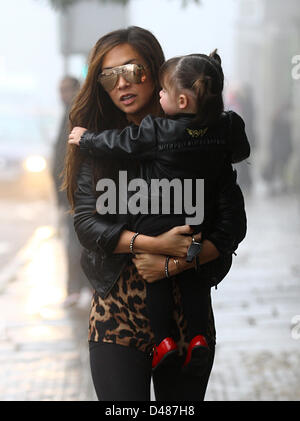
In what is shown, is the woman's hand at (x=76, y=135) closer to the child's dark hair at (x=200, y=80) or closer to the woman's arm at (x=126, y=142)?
the woman's arm at (x=126, y=142)

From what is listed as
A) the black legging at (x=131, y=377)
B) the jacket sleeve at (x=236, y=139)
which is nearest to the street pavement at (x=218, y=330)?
the black legging at (x=131, y=377)

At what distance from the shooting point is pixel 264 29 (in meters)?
24.0

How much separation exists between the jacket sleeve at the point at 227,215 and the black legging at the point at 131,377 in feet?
1.28

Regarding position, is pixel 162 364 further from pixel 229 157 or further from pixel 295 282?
pixel 295 282

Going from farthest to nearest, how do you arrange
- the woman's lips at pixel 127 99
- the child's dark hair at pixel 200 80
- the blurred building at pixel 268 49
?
the blurred building at pixel 268 49
the woman's lips at pixel 127 99
the child's dark hair at pixel 200 80

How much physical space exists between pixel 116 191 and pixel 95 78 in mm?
369

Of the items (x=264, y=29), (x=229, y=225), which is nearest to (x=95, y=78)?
(x=229, y=225)

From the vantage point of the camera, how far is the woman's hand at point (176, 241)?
250 centimetres

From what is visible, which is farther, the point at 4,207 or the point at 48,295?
the point at 4,207

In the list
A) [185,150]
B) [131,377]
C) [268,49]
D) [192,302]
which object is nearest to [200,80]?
[185,150]

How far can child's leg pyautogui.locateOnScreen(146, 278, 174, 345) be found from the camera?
2549 mm

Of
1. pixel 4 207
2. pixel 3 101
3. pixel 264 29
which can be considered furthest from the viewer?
pixel 264 29

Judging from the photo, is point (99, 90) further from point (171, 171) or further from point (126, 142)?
point (171, 171)

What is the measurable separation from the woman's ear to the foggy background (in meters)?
0.28
